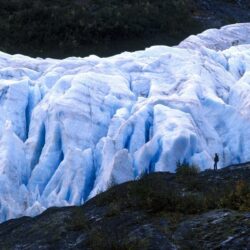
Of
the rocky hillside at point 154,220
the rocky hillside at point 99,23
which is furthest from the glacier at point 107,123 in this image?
the rocky hillside at point 99,23

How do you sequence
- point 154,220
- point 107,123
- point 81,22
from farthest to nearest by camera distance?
1. point 81,22
2. point 107,123
3. point 154,220

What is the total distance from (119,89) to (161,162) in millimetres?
3170

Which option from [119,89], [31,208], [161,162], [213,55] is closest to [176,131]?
[161,162]

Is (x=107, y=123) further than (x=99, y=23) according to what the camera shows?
No

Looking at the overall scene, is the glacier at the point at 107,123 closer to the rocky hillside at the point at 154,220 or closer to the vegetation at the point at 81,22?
the rocky hillside at the point at 154,220

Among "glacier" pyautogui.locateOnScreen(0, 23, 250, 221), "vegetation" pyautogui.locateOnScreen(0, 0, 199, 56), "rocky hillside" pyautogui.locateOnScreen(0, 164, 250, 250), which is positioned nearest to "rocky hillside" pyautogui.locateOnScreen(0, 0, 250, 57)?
"vegetation" pyautogui.locateOnScreen(0, 0, 199, 56)

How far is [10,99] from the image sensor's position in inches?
673

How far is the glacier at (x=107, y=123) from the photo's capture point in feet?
48.9

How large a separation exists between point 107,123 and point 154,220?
26.8 feet

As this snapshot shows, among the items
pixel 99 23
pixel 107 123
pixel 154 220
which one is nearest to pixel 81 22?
pixel 99 23

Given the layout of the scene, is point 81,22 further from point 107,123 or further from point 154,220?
point 154,220

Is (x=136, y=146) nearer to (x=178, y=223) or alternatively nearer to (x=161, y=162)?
(x=161, y=162)

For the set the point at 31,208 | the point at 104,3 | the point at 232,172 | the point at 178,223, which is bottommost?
the point at 104,3

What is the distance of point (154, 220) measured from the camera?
8.47 metres
